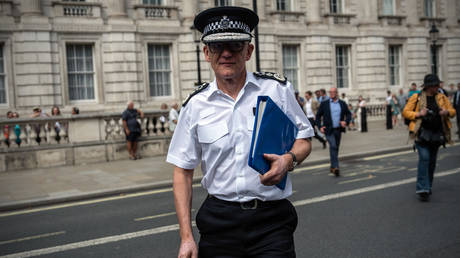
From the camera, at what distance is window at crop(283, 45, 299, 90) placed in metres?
26.8

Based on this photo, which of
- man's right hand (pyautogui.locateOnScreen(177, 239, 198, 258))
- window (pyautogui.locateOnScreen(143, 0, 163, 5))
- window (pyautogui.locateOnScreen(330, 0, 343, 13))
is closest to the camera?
man's right hand (pyautogui.locateOnScreen(177, 239, 198, 258))

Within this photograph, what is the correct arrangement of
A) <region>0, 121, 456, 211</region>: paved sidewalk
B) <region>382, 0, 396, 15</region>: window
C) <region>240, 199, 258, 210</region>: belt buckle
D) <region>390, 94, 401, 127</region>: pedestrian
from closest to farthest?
<region>240, 199, 258, 210</region>: belt buckle
<region>0, 121, 456, 211</region>: paved sidewalk
<region>390, 94, 401, 127</region>: pedestrian
<region>382, 0, 396, 15</region>: window

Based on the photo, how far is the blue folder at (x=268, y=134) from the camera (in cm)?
239

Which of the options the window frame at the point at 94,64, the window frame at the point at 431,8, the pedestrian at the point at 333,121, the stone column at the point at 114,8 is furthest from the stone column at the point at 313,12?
the pedestrian at the point at 333,121

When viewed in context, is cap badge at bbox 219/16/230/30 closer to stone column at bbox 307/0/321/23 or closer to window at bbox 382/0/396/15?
stone column at bbox 307/0/321/23

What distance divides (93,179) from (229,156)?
9578mm

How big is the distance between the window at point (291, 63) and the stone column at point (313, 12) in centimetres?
190

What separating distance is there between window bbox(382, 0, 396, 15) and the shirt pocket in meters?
30.3

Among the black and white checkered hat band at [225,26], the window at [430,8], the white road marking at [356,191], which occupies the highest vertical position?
the window at [430,8]

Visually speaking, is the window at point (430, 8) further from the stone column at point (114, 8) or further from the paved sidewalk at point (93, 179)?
the stone column at point (114, 8)

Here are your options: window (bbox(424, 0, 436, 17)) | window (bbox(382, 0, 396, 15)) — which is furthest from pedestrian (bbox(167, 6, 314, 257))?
window (bbox(424, 0, 436, 17))

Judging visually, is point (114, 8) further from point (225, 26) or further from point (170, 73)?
point (225, 26)

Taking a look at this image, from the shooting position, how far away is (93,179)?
11.6 metres

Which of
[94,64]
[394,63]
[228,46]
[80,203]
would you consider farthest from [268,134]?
[394,63]
